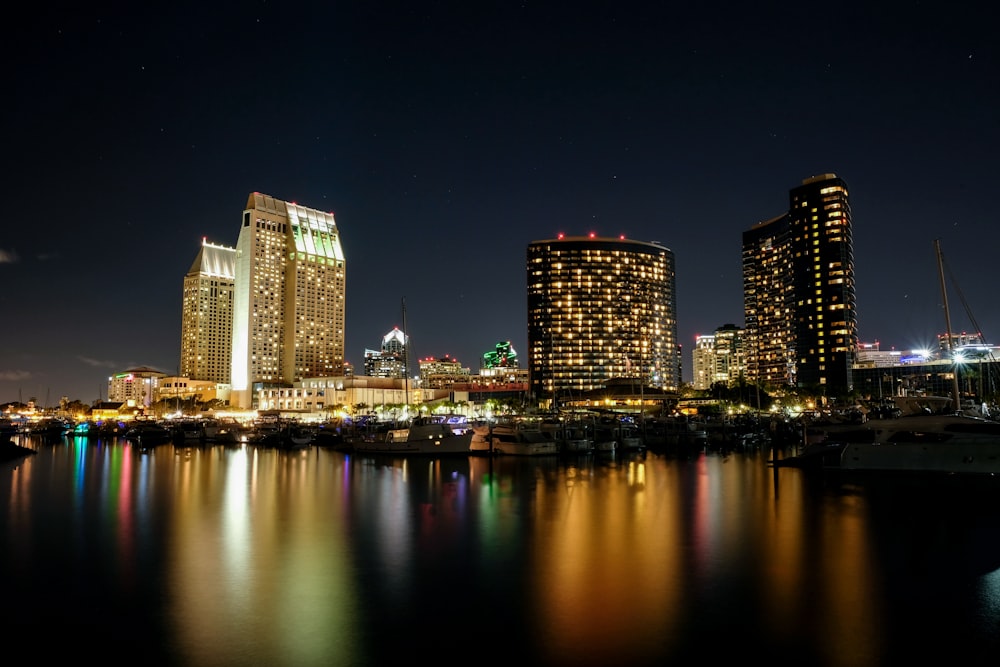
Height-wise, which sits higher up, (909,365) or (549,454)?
(909,365)

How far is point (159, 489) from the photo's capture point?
139 feet

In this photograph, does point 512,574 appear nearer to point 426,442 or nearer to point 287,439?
point 426,442

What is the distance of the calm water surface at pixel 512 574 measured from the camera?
14.6 m

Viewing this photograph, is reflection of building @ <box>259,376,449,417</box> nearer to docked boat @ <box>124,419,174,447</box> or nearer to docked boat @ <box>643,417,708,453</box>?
docked boat @ <box>124,419,174,447</box>

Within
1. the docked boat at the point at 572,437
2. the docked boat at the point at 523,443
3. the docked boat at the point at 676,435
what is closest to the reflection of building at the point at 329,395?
the docked boat at the point at 676,435

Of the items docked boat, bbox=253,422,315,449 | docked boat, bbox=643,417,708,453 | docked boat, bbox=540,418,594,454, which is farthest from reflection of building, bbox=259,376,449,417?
docked boat, bbox=540,418,594,454

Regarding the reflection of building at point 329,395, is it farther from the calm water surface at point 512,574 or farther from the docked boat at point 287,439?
the calm water surface at point 512,574

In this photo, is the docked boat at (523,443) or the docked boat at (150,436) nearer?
the docked boat at (523,443)

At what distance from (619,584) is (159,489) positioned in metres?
33.8

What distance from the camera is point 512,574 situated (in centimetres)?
2056

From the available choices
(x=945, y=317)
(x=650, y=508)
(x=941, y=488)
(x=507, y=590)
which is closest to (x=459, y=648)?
(x=507, y=590)

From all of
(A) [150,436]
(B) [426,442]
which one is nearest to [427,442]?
(B) [426,442]

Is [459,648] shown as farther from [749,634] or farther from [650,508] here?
[650,508]

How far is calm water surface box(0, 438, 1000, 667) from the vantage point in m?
14.6
